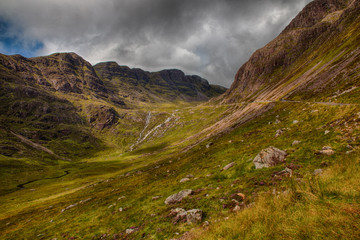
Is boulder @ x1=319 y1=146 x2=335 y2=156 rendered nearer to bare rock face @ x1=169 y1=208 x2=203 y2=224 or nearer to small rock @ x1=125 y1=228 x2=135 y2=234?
bare rock face @ x1=169 y1=208 x2=203 y2=224

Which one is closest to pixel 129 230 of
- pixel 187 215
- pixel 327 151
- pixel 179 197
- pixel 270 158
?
pixel 179 197

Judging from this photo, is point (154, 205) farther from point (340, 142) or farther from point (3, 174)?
point (3, 174)

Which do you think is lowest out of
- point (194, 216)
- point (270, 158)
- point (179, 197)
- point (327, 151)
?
point (327, 151)

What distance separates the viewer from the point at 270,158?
19250 mm

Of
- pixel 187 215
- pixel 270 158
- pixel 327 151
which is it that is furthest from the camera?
pixel 270 158

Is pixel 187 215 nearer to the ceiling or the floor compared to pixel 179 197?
nearer to the ceiling

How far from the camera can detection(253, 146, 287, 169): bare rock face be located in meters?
18.8

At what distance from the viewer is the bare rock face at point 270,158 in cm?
1884

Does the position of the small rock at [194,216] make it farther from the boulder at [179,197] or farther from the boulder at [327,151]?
the boulder at [327,151]

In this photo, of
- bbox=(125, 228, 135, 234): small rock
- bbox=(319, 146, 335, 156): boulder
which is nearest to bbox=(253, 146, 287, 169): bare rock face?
bbox=(319, 146, 335, 156): boulder

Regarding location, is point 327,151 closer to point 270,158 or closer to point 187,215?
point 270,158

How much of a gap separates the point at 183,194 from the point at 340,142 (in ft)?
60.7

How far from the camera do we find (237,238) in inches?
268

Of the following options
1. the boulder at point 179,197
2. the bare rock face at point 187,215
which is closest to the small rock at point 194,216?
the bare rock face at point 187,215
